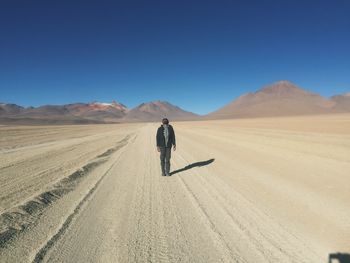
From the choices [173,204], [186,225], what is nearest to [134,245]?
[186,225]

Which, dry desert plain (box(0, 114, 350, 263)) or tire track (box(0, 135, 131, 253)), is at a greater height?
dry desert plain (box(0, 114, 350, 263))

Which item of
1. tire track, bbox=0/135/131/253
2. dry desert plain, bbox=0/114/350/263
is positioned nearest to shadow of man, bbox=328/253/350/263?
dry desert plain, bbox=0/114/350/263

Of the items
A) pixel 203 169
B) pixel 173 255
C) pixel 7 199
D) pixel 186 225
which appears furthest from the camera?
pixel 203 169

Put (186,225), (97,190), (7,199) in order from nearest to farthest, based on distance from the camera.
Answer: (186,225), (7,199), (97,190)

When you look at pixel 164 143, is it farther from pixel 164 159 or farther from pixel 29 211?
pixel 29 211

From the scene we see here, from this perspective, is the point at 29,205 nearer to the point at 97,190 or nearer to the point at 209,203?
the point at 97,190

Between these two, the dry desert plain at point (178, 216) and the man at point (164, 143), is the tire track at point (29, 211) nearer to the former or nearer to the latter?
the dry desert plain at point (178, 216)

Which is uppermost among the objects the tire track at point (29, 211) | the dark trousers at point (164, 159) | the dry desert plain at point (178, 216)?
the dark trousers at point (164, 159)

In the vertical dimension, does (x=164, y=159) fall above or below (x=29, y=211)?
above

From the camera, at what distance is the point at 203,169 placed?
34.3 feet

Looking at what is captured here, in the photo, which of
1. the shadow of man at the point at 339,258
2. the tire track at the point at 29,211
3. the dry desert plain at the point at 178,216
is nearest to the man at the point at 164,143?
the dry desert plain at the point at 178,216

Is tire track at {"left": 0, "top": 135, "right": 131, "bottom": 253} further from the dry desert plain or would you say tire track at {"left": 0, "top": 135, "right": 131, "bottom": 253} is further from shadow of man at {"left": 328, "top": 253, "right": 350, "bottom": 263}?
shadow of man at {"left": 328, "top": 253, "right": 350, "bottom": 263}

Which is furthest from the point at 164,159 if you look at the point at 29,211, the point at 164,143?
the point at 29,211

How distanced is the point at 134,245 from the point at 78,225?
4.46 feet
